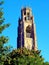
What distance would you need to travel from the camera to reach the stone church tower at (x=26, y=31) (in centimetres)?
9112

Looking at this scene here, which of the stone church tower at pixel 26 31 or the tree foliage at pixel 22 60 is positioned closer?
the tree foliage at pixel 22 60

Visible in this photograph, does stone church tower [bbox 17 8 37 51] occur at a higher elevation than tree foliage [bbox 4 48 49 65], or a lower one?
higher

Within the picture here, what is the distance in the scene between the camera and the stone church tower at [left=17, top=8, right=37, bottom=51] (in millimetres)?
91125

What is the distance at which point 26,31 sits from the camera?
9588cm

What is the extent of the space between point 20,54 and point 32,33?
157ft

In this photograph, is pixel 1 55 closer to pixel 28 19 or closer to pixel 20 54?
pixel 20 54

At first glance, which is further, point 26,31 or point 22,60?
point 26,31

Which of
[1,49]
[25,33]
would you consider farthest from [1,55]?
[25,33]

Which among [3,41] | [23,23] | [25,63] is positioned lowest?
[25,63]

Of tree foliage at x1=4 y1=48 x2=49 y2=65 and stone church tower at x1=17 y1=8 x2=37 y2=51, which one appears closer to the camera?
tree foliage at x1=4 y1=48 x2=49 y2=65

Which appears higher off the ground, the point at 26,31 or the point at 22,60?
the point at 26,31

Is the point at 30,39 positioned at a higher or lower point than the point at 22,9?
lower

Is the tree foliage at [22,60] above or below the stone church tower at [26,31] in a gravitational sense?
below

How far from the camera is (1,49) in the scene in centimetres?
3241
